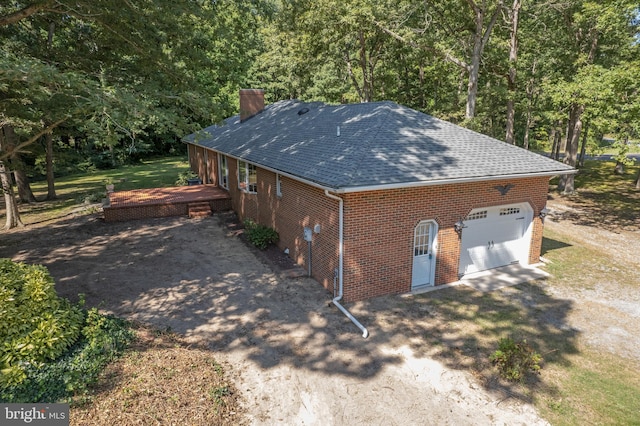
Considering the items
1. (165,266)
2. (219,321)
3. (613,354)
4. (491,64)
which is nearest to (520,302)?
(613,354)

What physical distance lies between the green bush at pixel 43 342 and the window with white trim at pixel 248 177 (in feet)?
30.1

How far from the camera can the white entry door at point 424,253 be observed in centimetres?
1050

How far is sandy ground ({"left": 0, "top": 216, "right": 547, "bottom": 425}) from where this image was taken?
20.9 feet

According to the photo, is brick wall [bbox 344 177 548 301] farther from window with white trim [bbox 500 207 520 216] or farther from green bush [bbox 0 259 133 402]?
green bush [bbox 0 259 133 402]

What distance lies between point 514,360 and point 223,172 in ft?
57.9

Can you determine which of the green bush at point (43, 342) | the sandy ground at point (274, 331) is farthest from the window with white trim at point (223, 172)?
the green bush at point (43, 342)

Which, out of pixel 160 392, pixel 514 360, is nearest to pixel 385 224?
pixel 514 360

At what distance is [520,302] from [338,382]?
5999mm

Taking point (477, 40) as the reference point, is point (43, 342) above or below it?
below

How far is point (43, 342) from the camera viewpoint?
20.2 ft

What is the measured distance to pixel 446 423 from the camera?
605 cm

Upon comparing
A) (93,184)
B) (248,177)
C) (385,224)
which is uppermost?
(248,177)

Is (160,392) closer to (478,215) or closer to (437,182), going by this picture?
(437,182)

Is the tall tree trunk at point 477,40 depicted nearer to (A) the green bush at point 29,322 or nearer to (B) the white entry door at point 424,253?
(B) the white entry door at point 424,253
